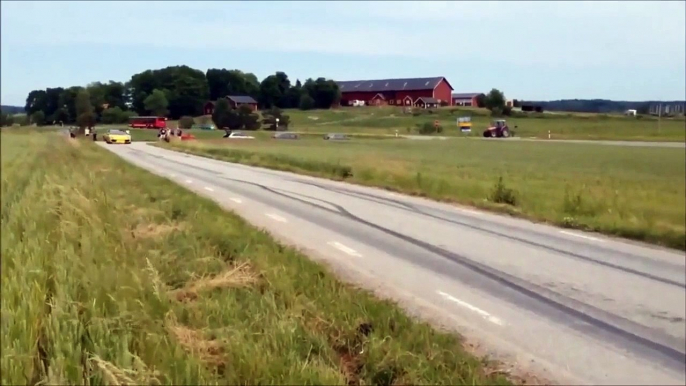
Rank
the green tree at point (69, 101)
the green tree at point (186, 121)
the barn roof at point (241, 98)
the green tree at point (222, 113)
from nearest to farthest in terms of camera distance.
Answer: the green tree at point (69, 101), the green tree at point (186, 121), the green tree at point (222, 113), the barn roof at point (241, 98)

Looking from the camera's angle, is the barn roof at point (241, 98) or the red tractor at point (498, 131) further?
the red tractor at point (498, 131)

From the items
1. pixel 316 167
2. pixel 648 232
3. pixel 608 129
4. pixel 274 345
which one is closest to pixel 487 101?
pixel 608 129

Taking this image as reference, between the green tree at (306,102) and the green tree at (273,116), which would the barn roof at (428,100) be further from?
the green tree at (273,116)

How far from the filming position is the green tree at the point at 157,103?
630 centimetres

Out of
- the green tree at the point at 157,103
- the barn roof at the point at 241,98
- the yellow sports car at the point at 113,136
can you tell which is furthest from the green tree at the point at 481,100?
the green tree at the point at 157,103

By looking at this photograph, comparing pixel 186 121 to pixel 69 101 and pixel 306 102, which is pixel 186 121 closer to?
pixel 69 101

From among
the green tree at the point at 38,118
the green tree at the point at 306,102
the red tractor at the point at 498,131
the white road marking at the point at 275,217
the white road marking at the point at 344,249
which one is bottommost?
the red tractor at the point at 498,131

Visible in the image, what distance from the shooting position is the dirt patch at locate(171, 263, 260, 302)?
8.05 m

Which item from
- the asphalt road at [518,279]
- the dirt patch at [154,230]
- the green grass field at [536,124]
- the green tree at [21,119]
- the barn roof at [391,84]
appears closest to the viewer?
the green tree at [21,119]

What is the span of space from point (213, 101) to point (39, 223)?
6090 millimetres

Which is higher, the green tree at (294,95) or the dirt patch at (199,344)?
the green tree at (294,95)

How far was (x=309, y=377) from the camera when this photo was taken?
5.53 metres

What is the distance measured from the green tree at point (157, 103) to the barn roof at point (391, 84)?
1279 cm

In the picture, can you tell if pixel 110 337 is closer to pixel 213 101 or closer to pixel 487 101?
pixel 213 101
